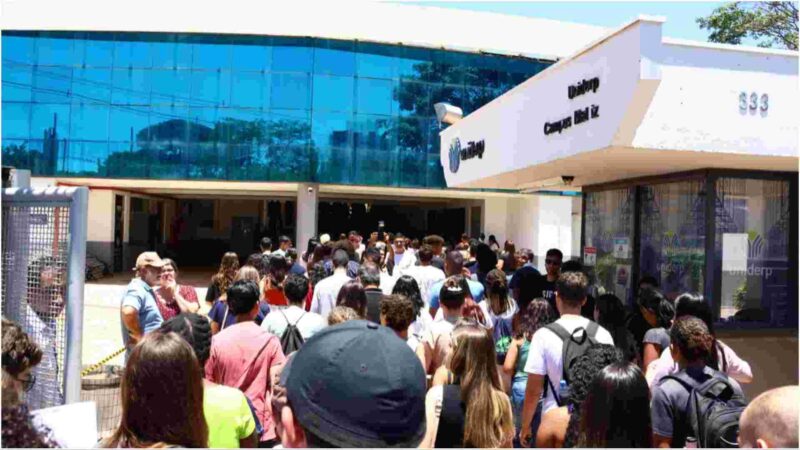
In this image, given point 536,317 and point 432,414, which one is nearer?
point 432,414

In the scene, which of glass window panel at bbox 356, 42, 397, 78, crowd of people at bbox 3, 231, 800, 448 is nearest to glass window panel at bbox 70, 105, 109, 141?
glass window panel at bbox 356, 42, 397, 78

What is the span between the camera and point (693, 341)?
352 cm

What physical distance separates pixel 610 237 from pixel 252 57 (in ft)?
59.4

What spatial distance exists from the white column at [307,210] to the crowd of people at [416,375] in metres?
18.6

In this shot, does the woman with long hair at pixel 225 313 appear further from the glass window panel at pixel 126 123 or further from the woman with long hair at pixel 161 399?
the glass window panel at pixel 126 123

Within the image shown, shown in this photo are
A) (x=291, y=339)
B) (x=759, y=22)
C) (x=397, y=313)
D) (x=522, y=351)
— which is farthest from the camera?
(x=759, y=22)

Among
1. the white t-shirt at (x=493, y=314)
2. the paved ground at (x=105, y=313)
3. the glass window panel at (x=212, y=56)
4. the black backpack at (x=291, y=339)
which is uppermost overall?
the glass window panel at (x=212, y=56)

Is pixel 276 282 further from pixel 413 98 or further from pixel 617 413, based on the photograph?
pixel 413 98

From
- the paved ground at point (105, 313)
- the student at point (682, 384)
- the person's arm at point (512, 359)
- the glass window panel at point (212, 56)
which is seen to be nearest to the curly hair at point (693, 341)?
the student at point (682, 384)

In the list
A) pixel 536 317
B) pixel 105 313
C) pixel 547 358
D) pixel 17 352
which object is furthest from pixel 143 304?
pixel 105 313

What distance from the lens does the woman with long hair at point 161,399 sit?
86.8 inches

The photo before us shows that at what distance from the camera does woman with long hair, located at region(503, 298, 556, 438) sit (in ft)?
14.9

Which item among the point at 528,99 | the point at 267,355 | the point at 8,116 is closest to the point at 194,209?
the point at 8,116

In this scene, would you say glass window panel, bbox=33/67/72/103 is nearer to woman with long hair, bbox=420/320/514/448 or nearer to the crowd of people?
the crowd of people
